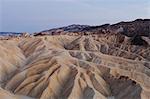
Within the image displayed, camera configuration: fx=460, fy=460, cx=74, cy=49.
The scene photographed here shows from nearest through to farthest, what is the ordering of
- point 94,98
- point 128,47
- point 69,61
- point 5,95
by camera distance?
1. point 5,95
2. point 94,98
3. point 69,61
4. point 128,47

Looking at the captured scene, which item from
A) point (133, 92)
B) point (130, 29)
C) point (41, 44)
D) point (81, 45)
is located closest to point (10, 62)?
point (41, 44)

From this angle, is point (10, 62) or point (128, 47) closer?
point (10, 62)

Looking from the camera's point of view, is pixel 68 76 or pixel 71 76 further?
pixel 68 76

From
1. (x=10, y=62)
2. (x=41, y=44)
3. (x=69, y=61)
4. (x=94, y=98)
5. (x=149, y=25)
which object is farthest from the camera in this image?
(x=149, y=25)

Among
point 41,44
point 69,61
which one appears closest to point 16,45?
point 41,44

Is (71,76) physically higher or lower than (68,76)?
higher

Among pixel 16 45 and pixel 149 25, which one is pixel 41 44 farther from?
pixel 149 25
